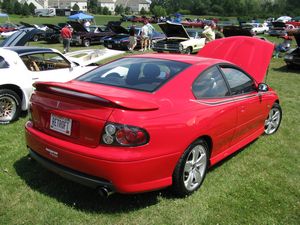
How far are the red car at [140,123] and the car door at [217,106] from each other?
0.04 ft

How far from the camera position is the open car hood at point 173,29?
19.5 meters

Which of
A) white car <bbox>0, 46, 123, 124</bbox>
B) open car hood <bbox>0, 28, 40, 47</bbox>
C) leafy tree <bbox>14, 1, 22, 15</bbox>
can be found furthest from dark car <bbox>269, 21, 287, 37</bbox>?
leafy tree <bbox>14, 1, 22, 15</bbox>

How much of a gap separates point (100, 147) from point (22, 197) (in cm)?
121

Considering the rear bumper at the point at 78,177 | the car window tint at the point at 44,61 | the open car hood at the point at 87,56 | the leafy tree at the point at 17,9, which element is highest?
the car window tint at the point at 44,61

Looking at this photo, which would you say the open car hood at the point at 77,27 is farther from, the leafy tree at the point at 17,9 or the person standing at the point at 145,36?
the leafy tree at the point at 17,9

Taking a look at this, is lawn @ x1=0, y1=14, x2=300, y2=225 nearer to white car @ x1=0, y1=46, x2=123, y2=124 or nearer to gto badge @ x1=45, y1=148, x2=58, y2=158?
gto badge @ x1=45, y1=148, x2=58, y2=158

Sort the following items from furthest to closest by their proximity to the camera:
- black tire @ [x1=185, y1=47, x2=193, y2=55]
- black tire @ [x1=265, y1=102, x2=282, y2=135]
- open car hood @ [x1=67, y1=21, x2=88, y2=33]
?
open car hood @ [x1=67, y1=21, x2=88, y2=33], black tire @ [x1=185, y1=47, x2=193, y2=55], black tire @ [x1=265, y1=102, x2=282, y2=135]

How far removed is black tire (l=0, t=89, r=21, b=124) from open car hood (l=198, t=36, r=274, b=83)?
4.24m

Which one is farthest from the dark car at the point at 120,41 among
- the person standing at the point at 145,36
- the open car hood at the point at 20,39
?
the open car hood at the point at 20,39

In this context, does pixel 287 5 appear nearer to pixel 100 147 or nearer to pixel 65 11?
pixel 65 11

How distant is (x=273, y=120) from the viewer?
6586mm

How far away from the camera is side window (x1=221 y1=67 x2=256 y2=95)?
4906mm

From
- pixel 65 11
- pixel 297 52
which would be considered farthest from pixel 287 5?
pixel 297 52

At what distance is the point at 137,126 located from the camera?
133 inches
